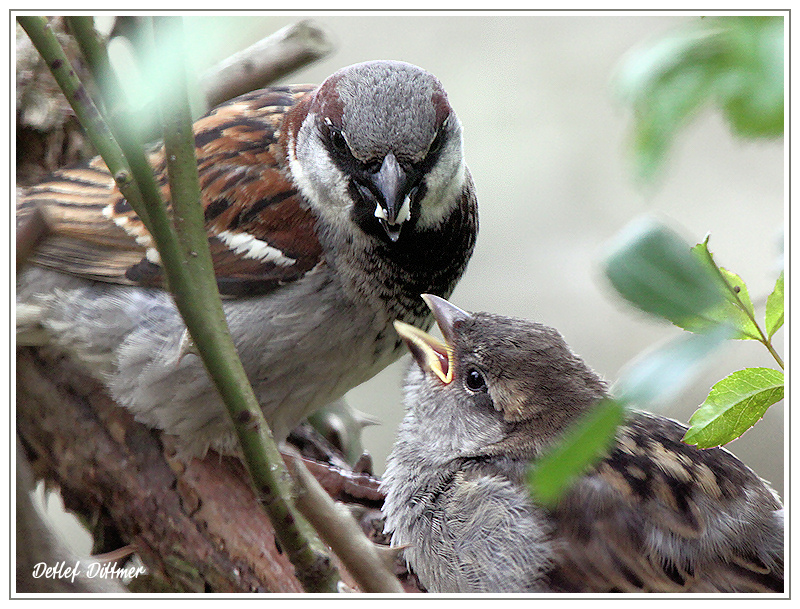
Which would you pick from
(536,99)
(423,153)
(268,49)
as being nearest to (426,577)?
(423,153)

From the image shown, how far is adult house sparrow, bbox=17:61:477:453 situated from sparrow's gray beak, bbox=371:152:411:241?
0.19 ft

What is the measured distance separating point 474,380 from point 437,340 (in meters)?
0.11

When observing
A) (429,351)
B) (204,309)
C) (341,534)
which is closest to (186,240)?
(204,309)

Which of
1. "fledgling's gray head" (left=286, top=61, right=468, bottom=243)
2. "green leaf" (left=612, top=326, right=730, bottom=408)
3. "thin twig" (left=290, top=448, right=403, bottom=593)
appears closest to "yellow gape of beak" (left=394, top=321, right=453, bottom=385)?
"fledgling's gray head" (left=286, top=61, right=468, bottom=243)

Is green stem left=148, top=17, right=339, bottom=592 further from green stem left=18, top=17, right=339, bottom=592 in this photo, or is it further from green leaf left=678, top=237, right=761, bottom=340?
green leaf left=678, top=237, right=761, bottom=340

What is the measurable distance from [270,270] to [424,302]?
12.0 inches

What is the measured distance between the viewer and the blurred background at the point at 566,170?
1160mm

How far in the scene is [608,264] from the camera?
63cm

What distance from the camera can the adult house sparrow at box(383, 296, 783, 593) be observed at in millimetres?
1212

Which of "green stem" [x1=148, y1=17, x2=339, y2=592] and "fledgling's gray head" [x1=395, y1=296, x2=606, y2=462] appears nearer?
"green stem" [x1=148, y1=17, x2=339, y2=592]

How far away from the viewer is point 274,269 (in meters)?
1.44

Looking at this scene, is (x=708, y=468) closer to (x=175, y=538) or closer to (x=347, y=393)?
(x=347, y=393)

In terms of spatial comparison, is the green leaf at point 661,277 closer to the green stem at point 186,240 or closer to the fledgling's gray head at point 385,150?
the green stem at point 186,240
